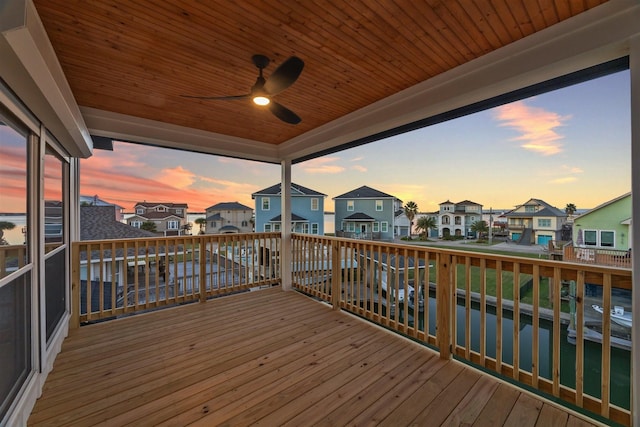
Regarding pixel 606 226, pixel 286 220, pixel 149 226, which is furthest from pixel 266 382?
pixel 149 226

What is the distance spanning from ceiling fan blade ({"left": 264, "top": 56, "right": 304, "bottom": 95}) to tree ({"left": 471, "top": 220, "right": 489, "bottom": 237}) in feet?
6.34

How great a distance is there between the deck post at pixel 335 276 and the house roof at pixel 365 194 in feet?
2.59

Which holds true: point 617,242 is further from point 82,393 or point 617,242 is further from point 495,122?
point 82,393

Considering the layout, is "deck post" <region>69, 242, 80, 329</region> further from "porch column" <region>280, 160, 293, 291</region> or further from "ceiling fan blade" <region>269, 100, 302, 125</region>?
"ceiling fan blade" <region>269, 100, 302, 125</region>

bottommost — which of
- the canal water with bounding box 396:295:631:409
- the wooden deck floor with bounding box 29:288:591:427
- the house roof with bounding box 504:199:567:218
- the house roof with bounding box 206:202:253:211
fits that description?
the wooden deck floor with bounding box 29:288:591:427

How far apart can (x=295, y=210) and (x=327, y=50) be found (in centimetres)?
310

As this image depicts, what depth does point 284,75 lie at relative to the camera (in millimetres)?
1852

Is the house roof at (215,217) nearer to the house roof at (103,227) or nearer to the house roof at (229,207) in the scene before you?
the house roof at (229,207)

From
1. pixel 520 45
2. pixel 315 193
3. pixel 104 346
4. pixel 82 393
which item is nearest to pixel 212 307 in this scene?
pixel 104 346

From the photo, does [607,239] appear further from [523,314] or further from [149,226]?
[149,226]

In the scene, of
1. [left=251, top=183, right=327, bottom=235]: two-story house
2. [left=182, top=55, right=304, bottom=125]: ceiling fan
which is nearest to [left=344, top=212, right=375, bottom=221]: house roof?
[left=251, top=183, right=327, bottom=235]: two-story house

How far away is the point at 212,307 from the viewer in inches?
142

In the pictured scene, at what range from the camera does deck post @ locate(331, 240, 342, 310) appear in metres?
3.53

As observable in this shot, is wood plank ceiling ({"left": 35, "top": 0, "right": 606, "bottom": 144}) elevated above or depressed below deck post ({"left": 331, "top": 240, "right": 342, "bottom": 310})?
above
